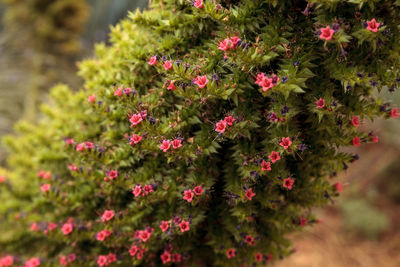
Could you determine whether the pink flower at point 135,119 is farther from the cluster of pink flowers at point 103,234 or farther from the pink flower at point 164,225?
the cluster of pink flowers at point 103,234

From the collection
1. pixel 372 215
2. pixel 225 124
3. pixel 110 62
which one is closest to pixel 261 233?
pixel 225 124

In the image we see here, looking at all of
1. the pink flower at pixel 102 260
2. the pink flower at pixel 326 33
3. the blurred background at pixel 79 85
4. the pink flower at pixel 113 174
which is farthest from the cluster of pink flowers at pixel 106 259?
the blurred background at pixel 79 85

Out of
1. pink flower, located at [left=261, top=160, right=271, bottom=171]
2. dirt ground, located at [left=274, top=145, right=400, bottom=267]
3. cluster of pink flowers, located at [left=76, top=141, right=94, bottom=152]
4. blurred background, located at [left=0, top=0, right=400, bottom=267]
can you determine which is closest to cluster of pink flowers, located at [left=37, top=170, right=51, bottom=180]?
cluster of pink flowers, located at [left=76, top=141, right=94, bottom=152]

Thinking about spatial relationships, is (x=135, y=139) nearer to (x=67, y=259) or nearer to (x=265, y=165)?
(x=265, y=165)

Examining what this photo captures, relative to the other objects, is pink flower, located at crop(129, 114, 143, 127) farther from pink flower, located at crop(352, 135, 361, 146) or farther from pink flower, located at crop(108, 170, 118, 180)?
pink flower, located at crop(352, 135, 361, 146)

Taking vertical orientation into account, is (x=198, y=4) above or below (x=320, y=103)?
above

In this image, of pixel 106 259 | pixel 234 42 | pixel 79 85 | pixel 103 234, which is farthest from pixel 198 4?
pixel 79 85

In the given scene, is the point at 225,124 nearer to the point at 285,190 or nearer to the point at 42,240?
the point at 285,190
